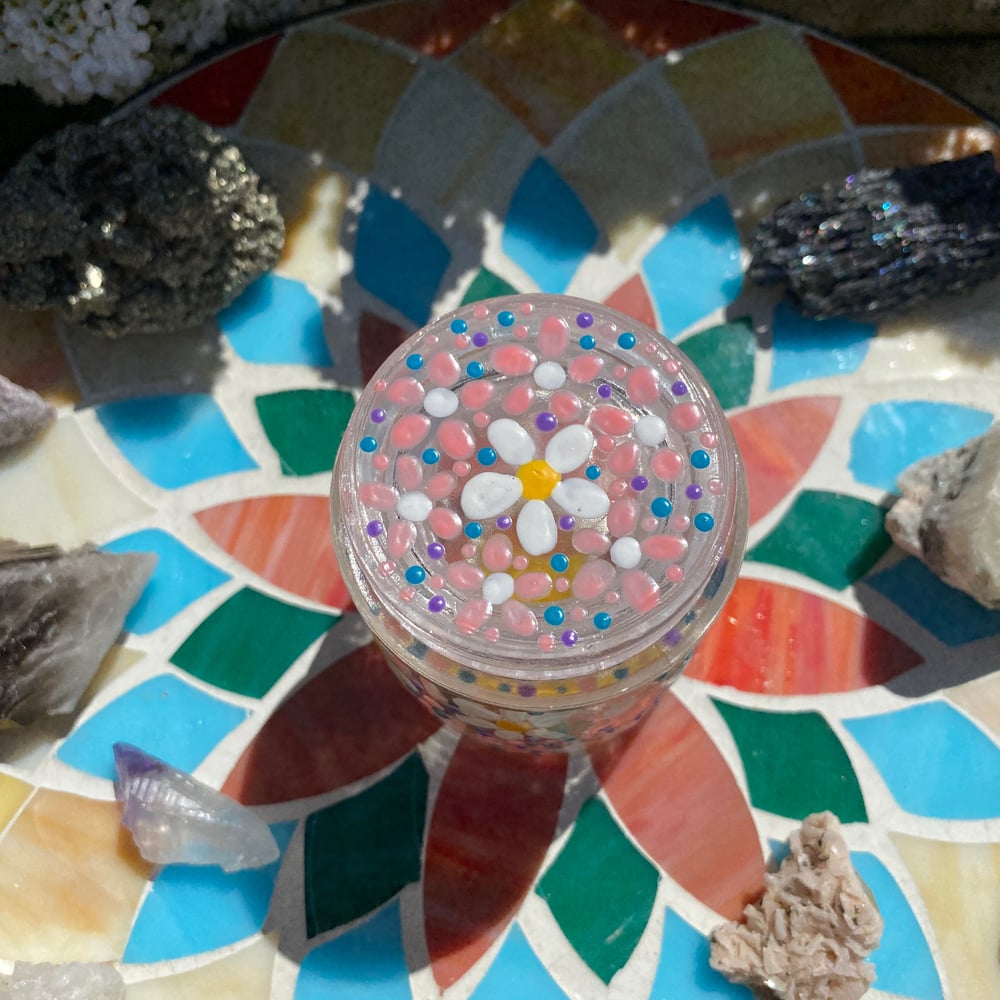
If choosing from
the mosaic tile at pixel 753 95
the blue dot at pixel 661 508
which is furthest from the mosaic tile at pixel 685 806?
the mosaic tile at pixel 753 95

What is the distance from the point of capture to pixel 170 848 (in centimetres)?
81

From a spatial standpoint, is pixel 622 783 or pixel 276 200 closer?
pixel 622 783

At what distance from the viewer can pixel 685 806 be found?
83cm

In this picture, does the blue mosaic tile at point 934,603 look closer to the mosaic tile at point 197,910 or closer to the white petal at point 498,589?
the white petal at point 498,589

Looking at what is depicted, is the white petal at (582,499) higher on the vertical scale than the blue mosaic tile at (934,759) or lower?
higher

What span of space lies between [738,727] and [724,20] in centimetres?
66

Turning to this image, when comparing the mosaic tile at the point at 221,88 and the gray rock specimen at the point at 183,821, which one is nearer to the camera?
the gray rock specimen at the point at 183,821

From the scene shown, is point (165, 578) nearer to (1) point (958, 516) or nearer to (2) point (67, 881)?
(2) point (67, 881)

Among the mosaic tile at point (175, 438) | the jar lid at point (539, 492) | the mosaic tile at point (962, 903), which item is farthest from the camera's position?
the mosaic tile at point (175, 438)

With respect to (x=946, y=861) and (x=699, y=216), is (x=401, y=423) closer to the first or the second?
(x=699, y=216)

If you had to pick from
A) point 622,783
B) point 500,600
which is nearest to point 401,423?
point 500,600

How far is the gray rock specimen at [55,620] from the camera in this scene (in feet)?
2.66

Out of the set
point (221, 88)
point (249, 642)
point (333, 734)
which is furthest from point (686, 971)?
point (221, 88)

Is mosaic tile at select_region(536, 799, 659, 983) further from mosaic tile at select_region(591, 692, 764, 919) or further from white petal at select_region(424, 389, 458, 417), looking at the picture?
white petal at select_region(424, 389, 458, 417)
